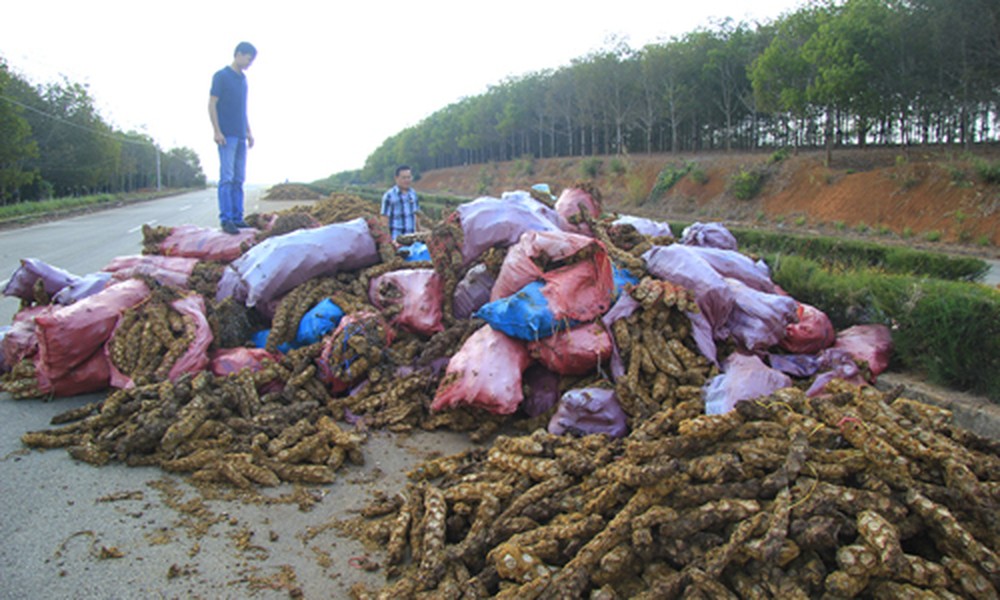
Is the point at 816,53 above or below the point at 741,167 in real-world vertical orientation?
above

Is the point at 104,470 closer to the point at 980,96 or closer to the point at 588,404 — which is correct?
the point at 588,404

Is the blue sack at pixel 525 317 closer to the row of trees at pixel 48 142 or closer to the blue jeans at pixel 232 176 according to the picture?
the blue jeans at pixel 232 176

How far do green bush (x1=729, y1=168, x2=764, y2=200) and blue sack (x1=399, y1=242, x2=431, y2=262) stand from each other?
20722 millimetres

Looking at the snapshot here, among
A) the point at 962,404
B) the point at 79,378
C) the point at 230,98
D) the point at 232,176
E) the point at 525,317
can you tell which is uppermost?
the point at 230,98

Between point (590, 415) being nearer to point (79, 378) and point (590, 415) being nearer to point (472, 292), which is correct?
point (472, 292)

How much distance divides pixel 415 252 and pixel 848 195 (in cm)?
1915

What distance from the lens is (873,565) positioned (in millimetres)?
1937

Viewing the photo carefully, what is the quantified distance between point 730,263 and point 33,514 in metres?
4.73

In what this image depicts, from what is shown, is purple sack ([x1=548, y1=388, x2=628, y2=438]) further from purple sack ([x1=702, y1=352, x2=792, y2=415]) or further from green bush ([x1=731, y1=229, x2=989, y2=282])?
green bush ([x1=731, y1=229, x2=989, y2=282])

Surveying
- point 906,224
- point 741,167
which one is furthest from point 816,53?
point 906,224

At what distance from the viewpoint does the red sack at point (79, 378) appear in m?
4.44

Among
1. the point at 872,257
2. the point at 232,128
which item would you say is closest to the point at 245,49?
the point at 232,128

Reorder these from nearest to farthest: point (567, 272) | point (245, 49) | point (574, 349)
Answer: point (574, 349)
point (567, 272)
point (245, 49)

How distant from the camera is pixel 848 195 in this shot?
68.8 ft
